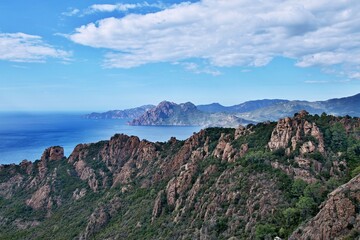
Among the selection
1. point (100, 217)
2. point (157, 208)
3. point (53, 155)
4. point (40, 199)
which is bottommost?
point (40, 199)

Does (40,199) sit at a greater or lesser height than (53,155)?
lesser

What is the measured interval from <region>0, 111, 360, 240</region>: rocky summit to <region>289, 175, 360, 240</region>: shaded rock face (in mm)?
98

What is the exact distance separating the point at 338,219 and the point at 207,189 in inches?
1125

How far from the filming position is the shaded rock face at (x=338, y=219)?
35219mm

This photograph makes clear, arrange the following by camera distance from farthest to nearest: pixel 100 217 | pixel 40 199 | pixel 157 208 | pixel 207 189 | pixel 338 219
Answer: pixel 40 199 < pixel 100 217 < pixel 157 208 < pixel 207 189 < pixel 338 219

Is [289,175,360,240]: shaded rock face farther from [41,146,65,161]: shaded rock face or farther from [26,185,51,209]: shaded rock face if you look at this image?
[41,146,65,161]: shaded rock face

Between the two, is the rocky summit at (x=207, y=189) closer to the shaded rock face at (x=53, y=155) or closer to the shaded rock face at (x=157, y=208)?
the shaded rock face at (x=157, y=208)

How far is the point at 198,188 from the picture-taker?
64.1 metres

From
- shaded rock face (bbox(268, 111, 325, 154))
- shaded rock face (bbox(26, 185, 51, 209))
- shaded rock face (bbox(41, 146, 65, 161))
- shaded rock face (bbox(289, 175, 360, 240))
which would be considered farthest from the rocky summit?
shaded rock face (bbox(41, 146, 65, 161))

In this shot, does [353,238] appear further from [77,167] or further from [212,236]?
[77,167]

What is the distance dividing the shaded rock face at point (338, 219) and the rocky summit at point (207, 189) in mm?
98

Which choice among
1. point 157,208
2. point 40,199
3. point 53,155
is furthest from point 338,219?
point 53,155

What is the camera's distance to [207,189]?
62281 millimetres

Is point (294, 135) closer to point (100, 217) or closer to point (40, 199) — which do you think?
point (100, 217)
